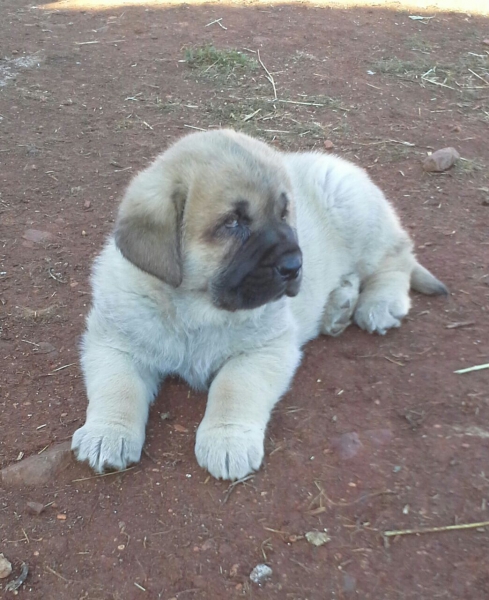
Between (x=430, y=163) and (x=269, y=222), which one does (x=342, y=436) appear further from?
(x=430, y=163)

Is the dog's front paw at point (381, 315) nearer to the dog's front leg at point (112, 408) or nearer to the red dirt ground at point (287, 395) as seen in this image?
the red dirt ground at point (287, 395)

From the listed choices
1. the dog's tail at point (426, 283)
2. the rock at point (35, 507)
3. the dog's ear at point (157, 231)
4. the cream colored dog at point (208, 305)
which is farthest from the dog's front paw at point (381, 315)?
the rock at point (35, 507)

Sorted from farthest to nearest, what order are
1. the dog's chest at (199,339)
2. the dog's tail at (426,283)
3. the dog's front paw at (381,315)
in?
1. the dog's tail at (426,283)
2. the dog's front paw at (381,315)
3. the dog's chest at (199,339)

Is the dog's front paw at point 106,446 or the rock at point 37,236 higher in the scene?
the dog's front paw at point 106,446

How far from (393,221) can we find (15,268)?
100 inches

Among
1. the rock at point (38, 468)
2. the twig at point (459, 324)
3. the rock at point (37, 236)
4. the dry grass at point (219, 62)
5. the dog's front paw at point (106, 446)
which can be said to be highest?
the dog's front paw at point (106, 446)

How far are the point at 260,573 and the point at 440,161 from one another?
403cm

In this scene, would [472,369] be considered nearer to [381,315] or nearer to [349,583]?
[381,315]

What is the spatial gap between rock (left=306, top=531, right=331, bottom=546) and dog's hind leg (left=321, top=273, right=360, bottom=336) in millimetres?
1531

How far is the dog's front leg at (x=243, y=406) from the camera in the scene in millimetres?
2939

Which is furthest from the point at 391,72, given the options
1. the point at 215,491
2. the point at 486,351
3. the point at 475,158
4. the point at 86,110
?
the point at 215,491

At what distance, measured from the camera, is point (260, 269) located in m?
3.09

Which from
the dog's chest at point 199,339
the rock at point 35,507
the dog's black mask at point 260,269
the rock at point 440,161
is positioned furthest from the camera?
the rock at point 440,161

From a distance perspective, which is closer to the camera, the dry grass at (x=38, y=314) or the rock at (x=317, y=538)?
the rock at (x=317, y=538)
